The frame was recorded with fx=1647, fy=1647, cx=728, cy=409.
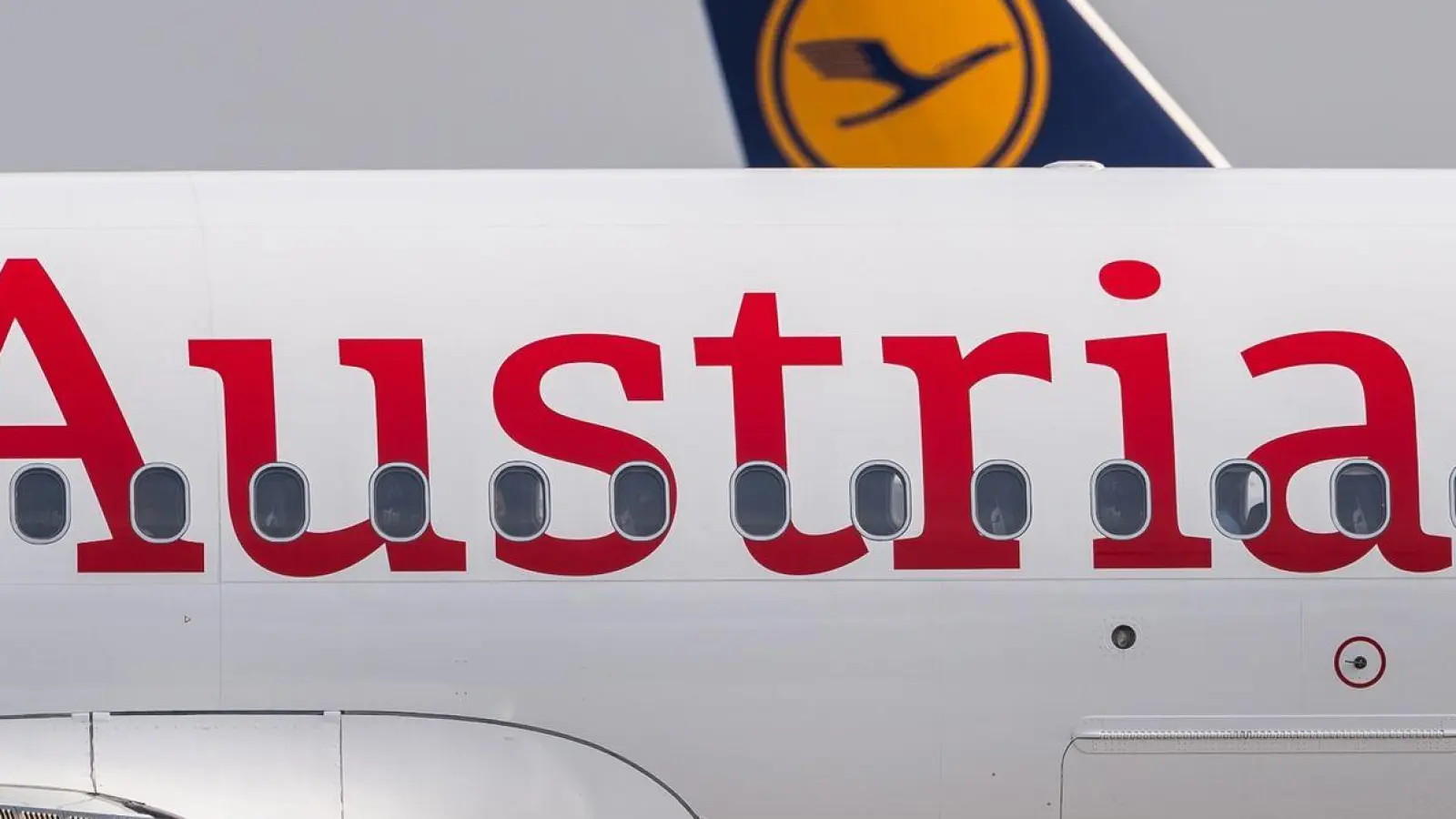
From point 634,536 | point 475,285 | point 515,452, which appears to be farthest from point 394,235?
point 634,536

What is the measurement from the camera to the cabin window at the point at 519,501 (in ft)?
20.3

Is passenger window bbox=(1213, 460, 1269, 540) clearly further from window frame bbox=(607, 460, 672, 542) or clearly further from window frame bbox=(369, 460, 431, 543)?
window frame bbox=(369, 460, 431, 543)

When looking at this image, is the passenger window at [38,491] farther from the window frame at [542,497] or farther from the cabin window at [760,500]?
the cabin window at [760,500]

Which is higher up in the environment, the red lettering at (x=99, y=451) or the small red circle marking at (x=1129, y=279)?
the small red circle marking at (x=1129, y=279)

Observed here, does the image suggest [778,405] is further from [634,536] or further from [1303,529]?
[1303,529]

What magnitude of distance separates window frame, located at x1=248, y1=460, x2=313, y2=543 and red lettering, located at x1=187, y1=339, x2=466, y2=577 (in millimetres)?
11

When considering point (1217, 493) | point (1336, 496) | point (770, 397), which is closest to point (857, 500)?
point (770, 397)

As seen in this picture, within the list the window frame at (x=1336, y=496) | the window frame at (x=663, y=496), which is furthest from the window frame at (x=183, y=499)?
the window frame at (x=1336, y=496)

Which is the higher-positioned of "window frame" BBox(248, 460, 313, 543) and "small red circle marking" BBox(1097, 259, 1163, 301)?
"small red circle marking" BBox(1097, 259, 1163, 301)

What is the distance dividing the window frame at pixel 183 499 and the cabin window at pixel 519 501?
1119 mm

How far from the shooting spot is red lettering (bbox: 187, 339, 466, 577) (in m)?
6.12

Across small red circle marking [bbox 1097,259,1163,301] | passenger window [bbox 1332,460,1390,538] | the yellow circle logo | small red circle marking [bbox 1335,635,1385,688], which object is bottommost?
small red circle marking [bbox 1335,635,1385,688]

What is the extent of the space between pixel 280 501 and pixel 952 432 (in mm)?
2538

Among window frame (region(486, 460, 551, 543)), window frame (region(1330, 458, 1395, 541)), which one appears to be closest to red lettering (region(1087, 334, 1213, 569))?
window frame (region(1330, 458, 1395, 541))
